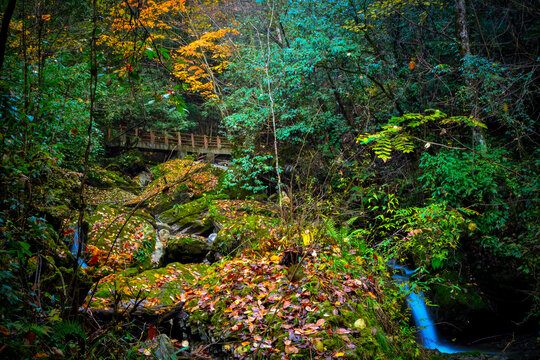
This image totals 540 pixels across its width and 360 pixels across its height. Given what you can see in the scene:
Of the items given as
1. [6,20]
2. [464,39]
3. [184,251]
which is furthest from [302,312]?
[464,39]

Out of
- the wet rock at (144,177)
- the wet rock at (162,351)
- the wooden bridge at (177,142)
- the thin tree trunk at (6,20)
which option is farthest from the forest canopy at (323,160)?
the wooden bridge at (177,142)

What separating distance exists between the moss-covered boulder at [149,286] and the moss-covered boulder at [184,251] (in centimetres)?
152

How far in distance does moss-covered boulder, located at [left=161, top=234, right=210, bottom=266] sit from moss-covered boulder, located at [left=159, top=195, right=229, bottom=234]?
5.75 feet

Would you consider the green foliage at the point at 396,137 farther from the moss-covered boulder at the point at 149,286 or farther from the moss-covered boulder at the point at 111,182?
the moss-covered boulder at the point at 111,182

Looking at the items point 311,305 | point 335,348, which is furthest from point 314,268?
point 335,348

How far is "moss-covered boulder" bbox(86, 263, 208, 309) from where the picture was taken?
147 inches

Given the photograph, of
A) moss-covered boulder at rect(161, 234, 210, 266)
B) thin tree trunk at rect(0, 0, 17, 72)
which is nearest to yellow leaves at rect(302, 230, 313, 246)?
thin tree trunk at rect(0, 0, 17, 72)

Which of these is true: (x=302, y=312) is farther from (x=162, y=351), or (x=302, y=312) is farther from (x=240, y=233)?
(x=240, y=233)

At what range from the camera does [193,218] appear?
977cm

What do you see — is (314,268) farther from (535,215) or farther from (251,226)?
(535,215)

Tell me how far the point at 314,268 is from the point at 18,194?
3171mm

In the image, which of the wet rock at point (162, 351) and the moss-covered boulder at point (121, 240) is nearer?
the wet rock at point (162, 351)

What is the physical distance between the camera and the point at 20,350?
133 cm

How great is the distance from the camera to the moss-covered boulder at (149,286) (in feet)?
12.2
